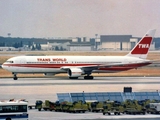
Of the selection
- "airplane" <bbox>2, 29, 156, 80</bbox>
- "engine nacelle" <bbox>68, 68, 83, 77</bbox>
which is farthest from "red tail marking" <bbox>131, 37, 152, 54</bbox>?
"engine nacelle" <bbox>68, 68, 83, 77</bbox>

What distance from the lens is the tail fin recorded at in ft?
425

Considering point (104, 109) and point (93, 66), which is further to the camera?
point (93, 66)

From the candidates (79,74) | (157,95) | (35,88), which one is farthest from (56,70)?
(157,95)

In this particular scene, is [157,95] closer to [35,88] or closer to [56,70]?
[35,88]

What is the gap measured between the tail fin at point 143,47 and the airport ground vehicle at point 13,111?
7831 cm

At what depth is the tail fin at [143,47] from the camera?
425 ft

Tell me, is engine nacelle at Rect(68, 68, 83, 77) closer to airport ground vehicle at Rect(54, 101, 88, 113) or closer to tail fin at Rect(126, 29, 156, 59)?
tail fin at Rect(126, 29, 156, 59)

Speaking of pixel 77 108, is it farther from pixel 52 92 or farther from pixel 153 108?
pixel 52 92

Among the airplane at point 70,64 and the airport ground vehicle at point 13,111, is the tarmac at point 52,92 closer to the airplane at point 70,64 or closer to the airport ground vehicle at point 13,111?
the airport ground vehicle at point 13,111

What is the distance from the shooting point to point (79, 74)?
11556 centimetres

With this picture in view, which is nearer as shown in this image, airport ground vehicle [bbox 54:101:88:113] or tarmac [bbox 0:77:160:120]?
tarmac [bbox 0:77:160:120]

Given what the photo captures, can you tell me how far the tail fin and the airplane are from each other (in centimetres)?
121

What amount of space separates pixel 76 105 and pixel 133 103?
6763 millimetres

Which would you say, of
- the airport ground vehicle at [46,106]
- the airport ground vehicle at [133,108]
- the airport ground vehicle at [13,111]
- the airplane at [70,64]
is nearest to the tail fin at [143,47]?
the airplane at [70,64]
